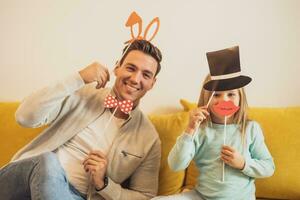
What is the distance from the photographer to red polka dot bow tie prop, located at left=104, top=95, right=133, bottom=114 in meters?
1.24

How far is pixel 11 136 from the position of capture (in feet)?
4.95

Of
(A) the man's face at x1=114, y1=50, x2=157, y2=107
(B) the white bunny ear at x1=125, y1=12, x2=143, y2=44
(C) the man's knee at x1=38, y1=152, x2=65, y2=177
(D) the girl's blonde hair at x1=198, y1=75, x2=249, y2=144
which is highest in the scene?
(B) the white bunny ear at x1=125, y1=12, x2=143, y2=44

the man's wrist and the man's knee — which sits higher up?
the man's knee

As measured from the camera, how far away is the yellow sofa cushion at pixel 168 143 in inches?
54.5

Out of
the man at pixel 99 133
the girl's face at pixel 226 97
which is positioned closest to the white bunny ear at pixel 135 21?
the man at pixel 99 133

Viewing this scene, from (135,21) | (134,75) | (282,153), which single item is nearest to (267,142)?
(282,153)

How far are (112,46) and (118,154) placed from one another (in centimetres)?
67

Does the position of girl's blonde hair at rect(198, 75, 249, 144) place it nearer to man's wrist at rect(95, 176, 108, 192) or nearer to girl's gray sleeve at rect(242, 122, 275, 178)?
girl's gray sleeve at rect(242, 122, 275, 178)

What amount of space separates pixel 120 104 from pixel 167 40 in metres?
0.58

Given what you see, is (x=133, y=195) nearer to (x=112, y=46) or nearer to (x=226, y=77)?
(x=226, y=77)

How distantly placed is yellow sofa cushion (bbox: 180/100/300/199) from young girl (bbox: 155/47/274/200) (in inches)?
5.1

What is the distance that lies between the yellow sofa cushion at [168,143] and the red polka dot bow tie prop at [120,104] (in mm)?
264

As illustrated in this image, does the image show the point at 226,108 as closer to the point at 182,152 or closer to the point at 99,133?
the point at 182,152

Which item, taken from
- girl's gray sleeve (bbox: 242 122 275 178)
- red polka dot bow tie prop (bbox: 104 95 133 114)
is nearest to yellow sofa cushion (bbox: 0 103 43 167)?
red polka dot bow tie prop (bbox: 104 95 133 114)
